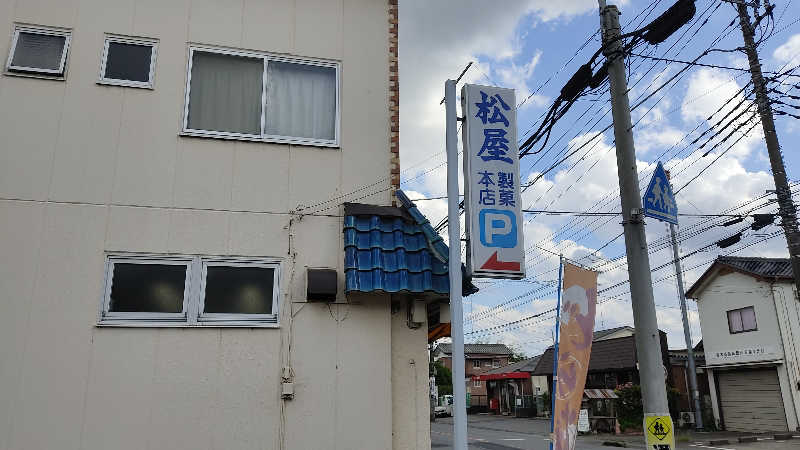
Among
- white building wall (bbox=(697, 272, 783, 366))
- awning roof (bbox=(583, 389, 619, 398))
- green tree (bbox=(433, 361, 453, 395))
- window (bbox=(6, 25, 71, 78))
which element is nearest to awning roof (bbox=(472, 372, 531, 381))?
green tree (bbox=(433, 361, 453, 395))

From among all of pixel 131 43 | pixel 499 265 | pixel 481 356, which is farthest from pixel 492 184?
pixel 481 356

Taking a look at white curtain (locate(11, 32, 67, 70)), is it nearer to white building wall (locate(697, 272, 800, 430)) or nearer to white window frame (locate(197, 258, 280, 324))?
white window frame (locate(197, 258, 280, 324))

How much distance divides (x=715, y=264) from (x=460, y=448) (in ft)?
97.0

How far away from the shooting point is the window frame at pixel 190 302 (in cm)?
531

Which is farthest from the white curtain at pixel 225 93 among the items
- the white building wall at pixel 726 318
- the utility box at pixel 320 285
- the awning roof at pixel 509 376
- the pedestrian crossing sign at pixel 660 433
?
the awning roof at pixel 509 376

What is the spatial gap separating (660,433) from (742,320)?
25337 mm

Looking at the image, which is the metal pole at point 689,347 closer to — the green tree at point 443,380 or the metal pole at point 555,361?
the metal pole at point 555,361

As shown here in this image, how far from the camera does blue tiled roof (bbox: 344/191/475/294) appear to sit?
5.63 metres

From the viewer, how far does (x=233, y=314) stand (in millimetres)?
5551

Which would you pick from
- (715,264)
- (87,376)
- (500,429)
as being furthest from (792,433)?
(87,376)

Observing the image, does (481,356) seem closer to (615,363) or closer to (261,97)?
(615,363)

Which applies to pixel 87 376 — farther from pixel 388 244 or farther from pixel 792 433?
pixel 792 433

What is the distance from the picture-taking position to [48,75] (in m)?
5.77

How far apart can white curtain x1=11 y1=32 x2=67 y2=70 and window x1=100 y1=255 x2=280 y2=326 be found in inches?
88.0
